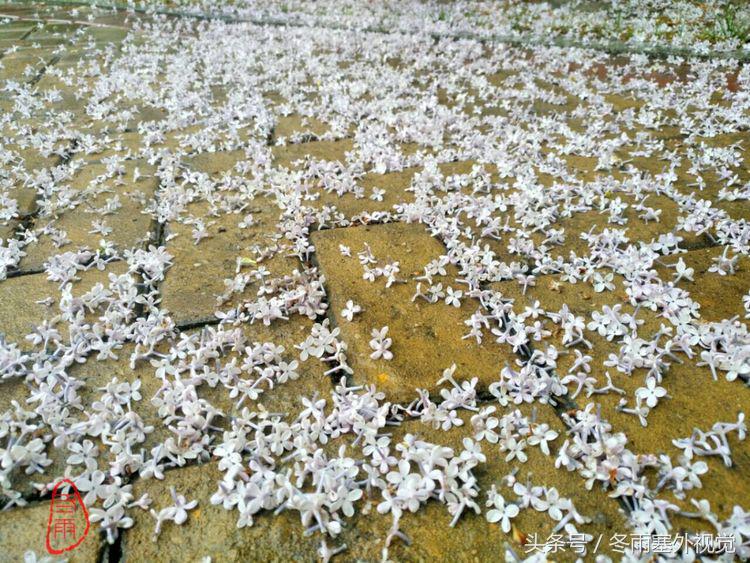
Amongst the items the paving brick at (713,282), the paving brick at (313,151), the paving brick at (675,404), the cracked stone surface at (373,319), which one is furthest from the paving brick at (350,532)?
the paving brick at (313,151)

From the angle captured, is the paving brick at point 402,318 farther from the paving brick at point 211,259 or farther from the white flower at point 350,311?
the paving brick at point 211,259

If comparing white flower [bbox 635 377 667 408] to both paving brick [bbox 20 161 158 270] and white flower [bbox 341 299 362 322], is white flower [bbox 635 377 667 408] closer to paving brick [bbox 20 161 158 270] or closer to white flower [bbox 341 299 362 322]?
white flower [bbox 341 299 362 322]

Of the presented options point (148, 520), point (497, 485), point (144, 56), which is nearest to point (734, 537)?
point (497, 485)

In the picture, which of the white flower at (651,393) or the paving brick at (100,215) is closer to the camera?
the white flower at (651,393)

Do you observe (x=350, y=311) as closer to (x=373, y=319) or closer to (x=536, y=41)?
(x=373, y=319)

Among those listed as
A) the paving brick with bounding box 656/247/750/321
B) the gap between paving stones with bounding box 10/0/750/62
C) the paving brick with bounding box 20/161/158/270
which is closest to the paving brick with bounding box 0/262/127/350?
the paving brick with bounding box 20/161/158/270

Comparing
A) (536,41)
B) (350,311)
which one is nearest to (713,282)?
(350,311)
